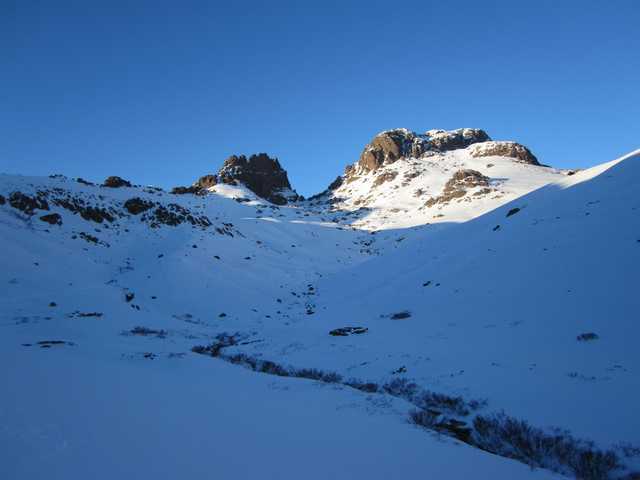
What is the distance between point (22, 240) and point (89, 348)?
16.5m

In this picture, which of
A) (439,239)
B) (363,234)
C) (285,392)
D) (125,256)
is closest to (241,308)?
(125,256)

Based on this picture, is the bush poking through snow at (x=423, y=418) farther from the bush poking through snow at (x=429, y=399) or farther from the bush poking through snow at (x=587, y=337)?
the bush poking through snow at (x=587, y=337)

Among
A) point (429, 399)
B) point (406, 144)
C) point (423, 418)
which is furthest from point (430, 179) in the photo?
point (423, 418)

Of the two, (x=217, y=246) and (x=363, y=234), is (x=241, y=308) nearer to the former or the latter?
(x=217, y=246)

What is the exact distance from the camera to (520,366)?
30.7ft

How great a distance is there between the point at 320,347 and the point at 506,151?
Answer: 116282mm

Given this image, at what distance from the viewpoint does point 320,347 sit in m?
14.6

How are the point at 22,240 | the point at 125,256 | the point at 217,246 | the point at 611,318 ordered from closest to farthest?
1. the point at 611,318
2. the point at 22,240
3. the point at 125,256
4. the point at 217,246

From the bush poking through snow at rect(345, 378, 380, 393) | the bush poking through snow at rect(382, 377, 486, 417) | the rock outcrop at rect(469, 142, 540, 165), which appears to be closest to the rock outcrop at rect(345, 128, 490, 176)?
the rock outcrop at rect(469, 142, 540, 165)

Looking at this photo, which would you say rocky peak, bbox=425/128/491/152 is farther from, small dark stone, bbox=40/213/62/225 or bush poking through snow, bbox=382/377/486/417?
bush poking through snow, bbox=382/377/486/417

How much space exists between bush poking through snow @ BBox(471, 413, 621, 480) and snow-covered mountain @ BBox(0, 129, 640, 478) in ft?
0.11

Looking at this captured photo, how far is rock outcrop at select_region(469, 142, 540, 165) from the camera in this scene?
106 metres

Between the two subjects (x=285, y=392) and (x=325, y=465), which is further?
(x=285, y=392)

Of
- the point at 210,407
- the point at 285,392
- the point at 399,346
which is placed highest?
Answer: the point at 210,407
